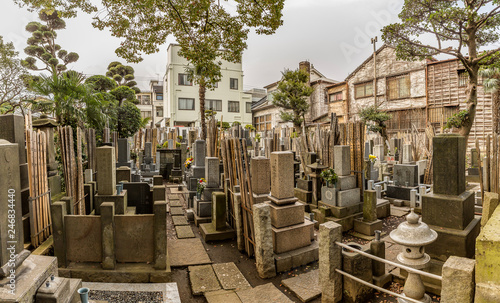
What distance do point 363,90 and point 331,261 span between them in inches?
1076

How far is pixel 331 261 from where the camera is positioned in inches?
156

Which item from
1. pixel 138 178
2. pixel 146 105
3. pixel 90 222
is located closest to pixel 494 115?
pixel 138 178

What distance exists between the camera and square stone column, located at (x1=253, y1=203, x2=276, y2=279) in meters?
4.89

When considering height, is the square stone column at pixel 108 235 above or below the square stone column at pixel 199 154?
below

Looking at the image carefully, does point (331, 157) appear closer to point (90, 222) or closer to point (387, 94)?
point (90, 222)

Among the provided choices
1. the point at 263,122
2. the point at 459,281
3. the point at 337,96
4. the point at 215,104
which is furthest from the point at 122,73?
the point at 459,281

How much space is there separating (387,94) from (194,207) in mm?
23786

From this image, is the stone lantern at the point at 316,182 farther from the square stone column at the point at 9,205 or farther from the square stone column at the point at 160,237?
the square stone column at the point at 9,205

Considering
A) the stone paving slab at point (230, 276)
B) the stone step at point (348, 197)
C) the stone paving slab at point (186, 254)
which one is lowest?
the stone paving slab at point (230, 276)

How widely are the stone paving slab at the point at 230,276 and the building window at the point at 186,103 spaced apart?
30836mm

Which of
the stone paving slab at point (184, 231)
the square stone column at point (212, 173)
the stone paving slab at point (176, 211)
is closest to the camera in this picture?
the stone paving slab at point (184, 231)

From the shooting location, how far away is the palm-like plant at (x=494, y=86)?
17833mm

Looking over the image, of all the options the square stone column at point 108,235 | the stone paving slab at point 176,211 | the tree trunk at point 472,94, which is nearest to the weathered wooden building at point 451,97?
the tree trunk at point 472,94

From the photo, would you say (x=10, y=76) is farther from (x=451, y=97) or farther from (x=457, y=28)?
(x=451, y=97)
